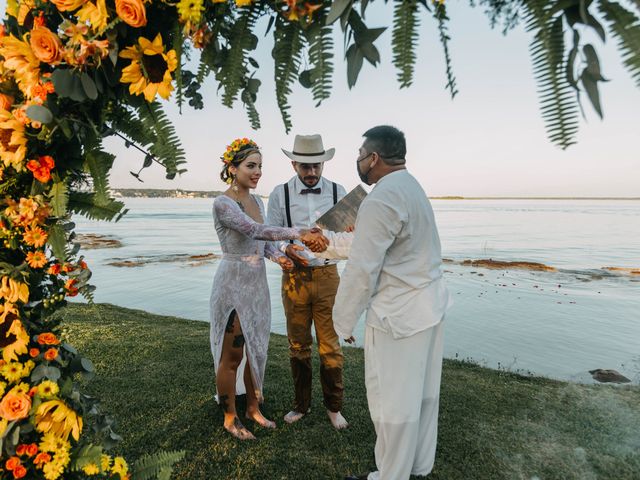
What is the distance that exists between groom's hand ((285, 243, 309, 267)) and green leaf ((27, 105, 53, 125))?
106 inches

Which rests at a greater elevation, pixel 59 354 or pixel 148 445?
pixel 59 354

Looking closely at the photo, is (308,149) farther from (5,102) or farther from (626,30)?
(626,30)

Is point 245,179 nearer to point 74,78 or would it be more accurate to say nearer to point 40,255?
point 40,255

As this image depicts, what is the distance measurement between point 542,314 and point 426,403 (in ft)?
39.5

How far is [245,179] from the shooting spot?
3502 millimetres

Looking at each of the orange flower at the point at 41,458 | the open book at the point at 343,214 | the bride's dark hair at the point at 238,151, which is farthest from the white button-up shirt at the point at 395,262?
the orange flower at the point at 41,458

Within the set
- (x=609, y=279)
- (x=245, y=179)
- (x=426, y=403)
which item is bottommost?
(x=609, y=279)

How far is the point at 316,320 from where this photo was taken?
3895 millimetres

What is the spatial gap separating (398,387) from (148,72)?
2245 millimetres

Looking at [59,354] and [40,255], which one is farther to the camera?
[59,354]

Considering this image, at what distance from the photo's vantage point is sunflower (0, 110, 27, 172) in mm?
1312

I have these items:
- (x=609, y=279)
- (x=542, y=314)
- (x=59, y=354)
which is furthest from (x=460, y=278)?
(x=59, y=354)

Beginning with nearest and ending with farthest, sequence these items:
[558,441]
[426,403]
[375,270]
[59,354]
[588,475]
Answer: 1. [59,354]
2. [375,270]
3. [426,403]
4. [588,475]
5. [558,441]

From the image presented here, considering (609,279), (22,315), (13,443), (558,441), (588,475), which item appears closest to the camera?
(13,443)
